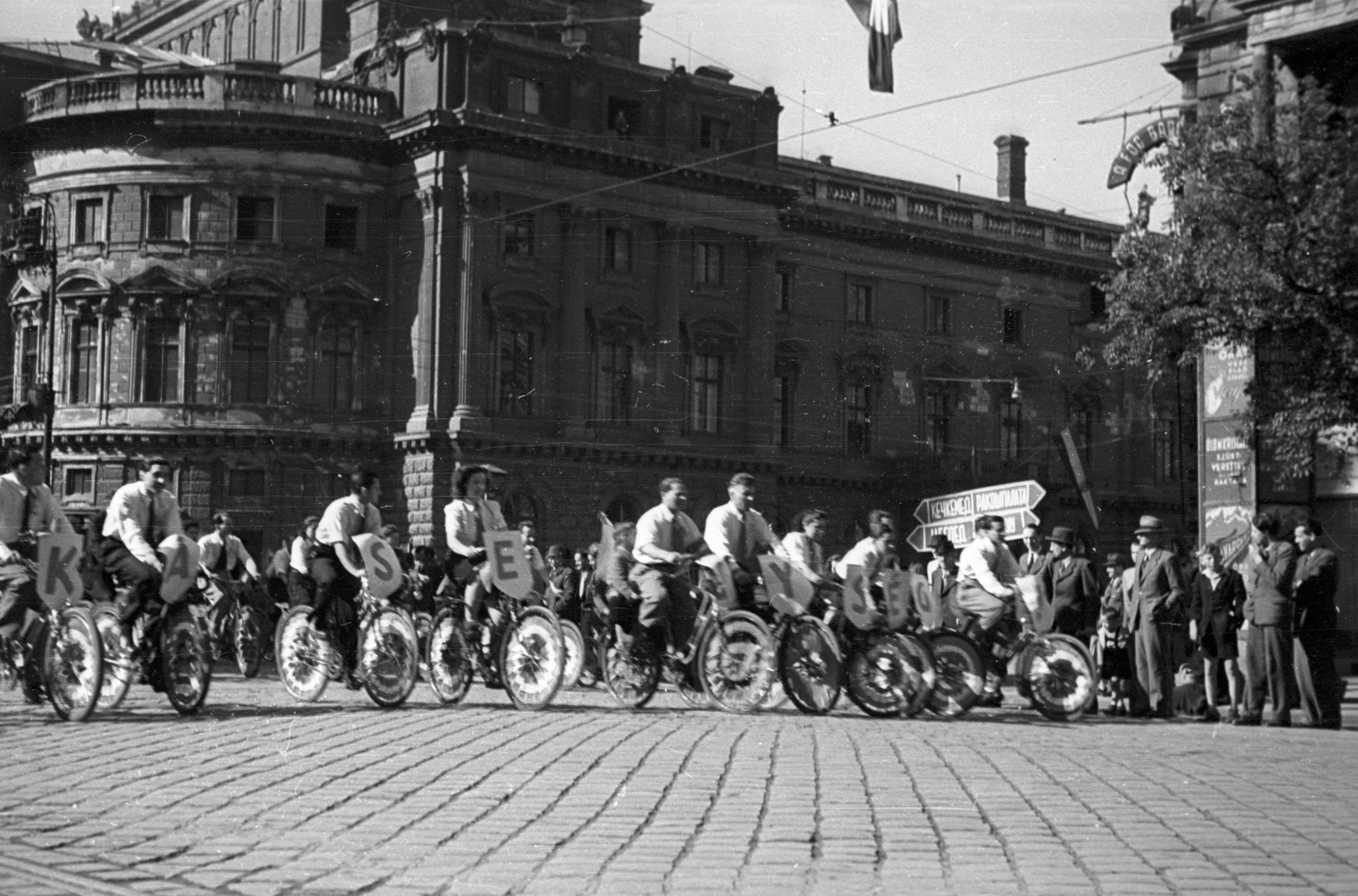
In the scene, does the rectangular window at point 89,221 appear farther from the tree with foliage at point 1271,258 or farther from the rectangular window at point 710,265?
the tree with foliage at point 1271,258

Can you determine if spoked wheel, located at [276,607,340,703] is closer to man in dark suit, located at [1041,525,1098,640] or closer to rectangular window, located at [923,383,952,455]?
man in dark suit, located at [1041,525,1098,640]

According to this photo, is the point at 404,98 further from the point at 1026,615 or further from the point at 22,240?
the point at 1026,615

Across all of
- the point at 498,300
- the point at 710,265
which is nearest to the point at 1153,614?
the point at 498,300

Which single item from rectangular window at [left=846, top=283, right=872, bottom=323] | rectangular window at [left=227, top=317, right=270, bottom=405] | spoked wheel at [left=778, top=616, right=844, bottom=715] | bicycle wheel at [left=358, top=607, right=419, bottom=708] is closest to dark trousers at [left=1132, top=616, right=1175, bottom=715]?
spoked wheel at [left=778, top=616, right=844, bottom=715]

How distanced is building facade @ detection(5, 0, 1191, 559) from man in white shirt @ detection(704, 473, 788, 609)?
3387 cm

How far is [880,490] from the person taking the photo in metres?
62.2

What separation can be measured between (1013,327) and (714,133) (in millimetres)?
13405

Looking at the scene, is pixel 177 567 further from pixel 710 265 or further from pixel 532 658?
pixel 710 265

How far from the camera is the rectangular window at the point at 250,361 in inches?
2053

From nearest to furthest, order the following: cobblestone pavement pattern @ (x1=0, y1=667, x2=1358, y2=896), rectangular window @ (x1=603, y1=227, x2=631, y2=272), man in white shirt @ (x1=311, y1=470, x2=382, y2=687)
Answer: cobblestone pavement pattern @ (x1=0, y1=667, x2=1358, y2=896) < man in white shirt @ (x1=311, y1=470, x2=382, y2=687) < rectangular window @ (x1=603, y1=227, x2=631, y2=272)

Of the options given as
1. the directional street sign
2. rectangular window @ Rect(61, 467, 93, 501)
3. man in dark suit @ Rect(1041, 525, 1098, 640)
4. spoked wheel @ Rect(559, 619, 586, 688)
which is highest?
rectangular window @ Rect(61, 467, 93, 501)

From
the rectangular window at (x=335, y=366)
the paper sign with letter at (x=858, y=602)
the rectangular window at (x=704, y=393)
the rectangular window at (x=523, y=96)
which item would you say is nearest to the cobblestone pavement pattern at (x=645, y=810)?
the paper sign with letter at (x=858, y=602)

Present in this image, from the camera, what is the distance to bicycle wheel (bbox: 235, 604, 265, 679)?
21.8 m

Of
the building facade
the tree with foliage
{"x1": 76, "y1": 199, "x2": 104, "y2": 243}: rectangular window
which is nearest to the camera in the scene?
the tree with foliage
